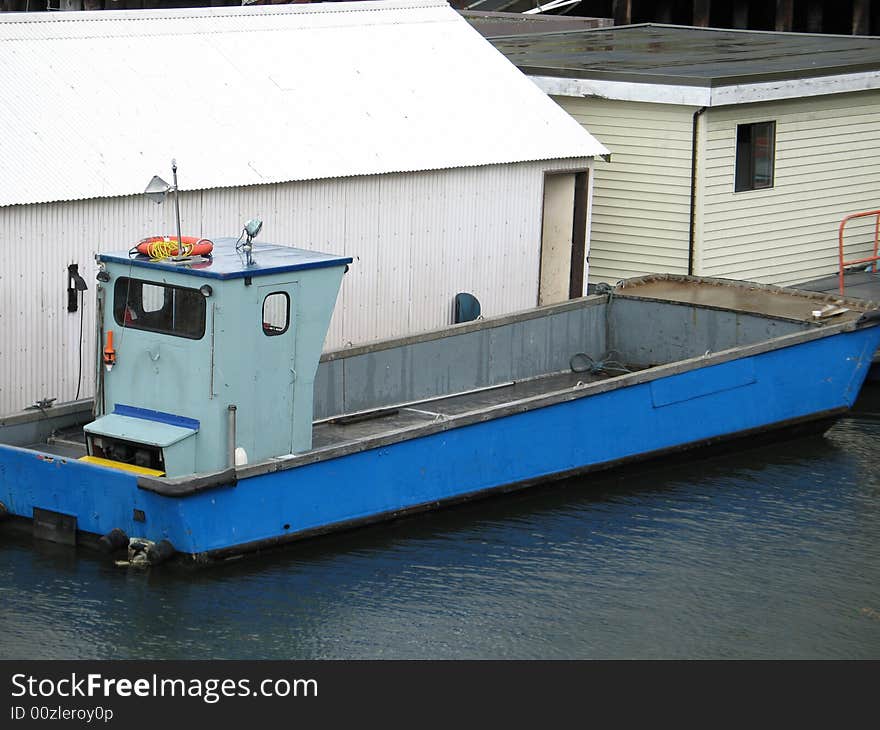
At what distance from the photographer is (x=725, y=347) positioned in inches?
698

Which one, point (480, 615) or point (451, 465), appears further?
point (451, 465)

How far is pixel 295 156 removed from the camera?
667 inches

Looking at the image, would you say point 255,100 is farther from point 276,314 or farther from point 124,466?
point 124,466

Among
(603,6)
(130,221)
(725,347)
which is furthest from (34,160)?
(603,6)

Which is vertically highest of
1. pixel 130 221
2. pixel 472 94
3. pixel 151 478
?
pixel 472 94

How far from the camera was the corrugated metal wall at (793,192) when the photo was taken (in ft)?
66.4

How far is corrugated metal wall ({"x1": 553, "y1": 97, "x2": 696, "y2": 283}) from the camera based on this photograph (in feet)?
66.1

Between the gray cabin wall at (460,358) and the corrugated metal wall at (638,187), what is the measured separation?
2.49 meters

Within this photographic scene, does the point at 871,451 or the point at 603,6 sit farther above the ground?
the point at 603,6

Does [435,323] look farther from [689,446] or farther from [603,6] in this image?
[603,6]

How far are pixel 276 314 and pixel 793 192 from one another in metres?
9.94

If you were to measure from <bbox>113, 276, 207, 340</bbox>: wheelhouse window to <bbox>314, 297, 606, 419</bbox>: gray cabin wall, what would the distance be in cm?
262

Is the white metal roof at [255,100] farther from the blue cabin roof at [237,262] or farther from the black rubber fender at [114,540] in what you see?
the black rubber fender at [114,540]
